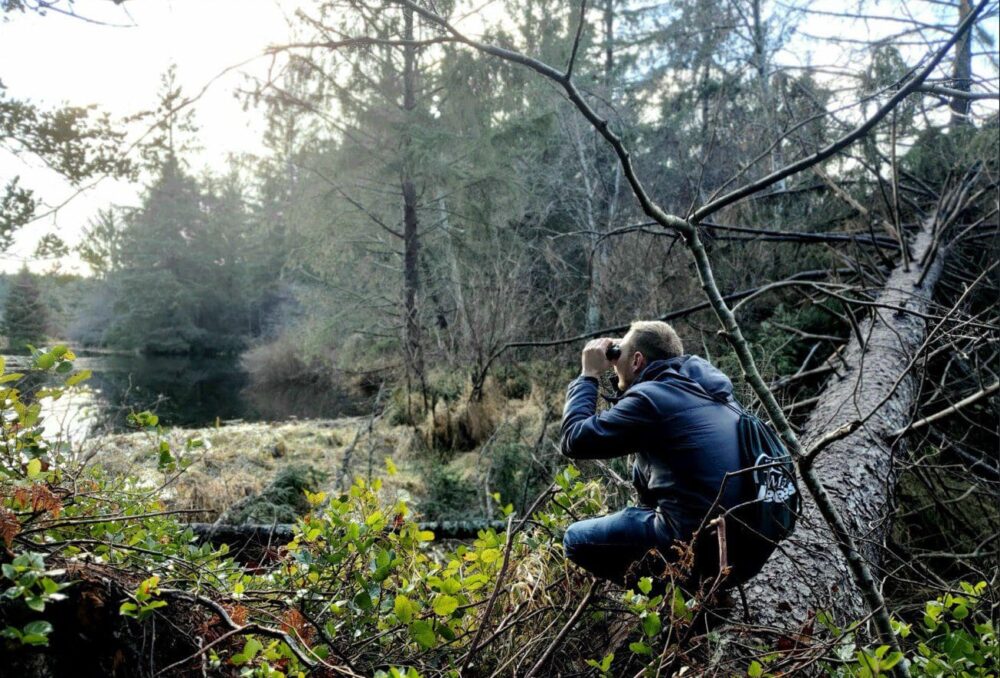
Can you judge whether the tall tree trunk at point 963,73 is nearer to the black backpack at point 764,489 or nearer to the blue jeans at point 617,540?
the black backpack at point 764,489

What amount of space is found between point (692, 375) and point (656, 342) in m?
0.22

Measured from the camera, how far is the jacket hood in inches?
94.2

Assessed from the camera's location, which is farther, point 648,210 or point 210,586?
point 648,210

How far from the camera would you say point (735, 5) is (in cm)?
1174

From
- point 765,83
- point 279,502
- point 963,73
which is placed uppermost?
point 765,83

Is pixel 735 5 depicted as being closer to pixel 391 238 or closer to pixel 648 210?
pixel 391 238

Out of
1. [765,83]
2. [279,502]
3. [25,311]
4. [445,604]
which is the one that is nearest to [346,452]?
[279,502]

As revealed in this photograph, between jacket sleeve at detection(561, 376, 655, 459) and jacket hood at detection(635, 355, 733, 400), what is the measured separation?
18cm

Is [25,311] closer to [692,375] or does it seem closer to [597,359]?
[597,359]

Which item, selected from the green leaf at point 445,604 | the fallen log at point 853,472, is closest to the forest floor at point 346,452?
the fallen log at point 853,472

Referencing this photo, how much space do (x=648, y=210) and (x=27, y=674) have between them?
203cm

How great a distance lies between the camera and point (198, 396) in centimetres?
1736

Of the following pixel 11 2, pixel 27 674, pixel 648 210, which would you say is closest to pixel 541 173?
pixel 11 2

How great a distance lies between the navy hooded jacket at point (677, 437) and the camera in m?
2.23
